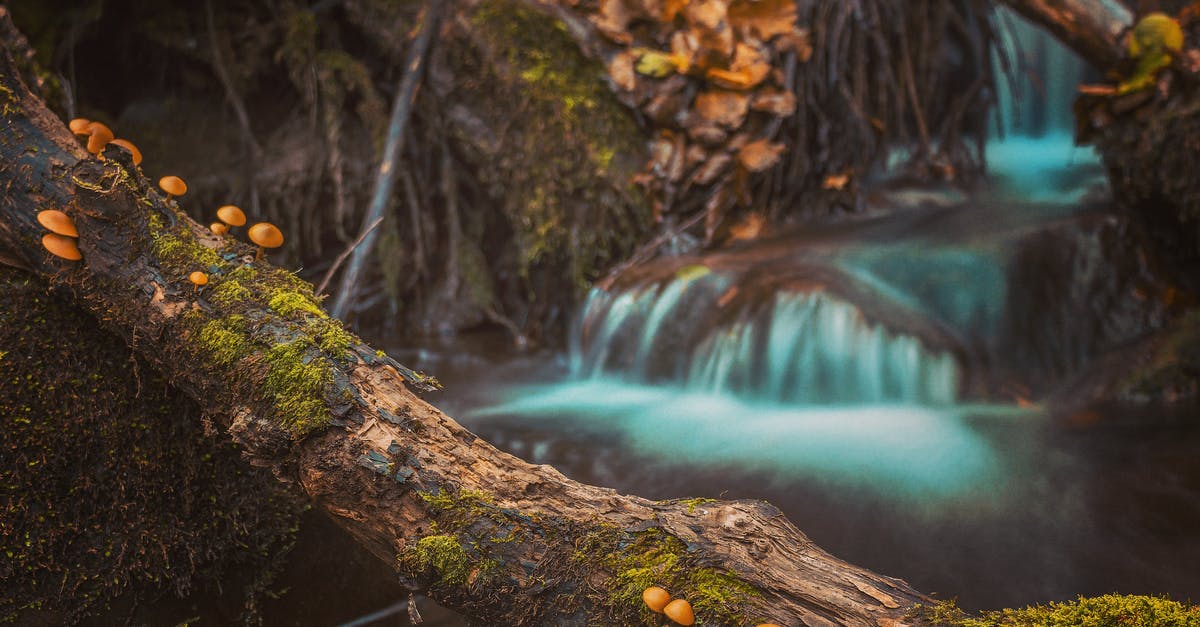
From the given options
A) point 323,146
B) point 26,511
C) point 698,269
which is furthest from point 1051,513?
point 323,146

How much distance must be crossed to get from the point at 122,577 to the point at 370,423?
875mm

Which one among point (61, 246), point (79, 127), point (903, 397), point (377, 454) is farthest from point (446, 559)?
point (903, 397)

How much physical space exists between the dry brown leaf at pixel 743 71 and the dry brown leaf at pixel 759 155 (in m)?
0.38

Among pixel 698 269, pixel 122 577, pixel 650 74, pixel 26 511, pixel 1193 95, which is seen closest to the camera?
pixel 26 511

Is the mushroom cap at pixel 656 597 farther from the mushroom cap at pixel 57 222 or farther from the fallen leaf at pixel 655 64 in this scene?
the fallen leaf at pixel 655 64

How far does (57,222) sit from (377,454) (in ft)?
3.01

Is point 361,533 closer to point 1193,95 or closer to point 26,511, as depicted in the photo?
point 26,511

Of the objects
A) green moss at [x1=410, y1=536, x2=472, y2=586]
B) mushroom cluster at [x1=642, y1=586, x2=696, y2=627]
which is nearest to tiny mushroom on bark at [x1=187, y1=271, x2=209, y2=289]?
green moss at [x1=410, y1=536, x2=472, y2=586]

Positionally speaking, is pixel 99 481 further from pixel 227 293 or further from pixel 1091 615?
pixel 1091 615

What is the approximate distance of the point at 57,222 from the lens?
1.73m

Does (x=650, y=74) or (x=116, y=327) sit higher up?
(x=650, y=74)

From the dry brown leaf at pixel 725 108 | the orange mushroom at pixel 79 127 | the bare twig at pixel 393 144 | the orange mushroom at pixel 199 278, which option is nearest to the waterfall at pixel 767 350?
the dry brown leaf at pixel 725 108

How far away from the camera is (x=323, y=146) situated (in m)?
5.61

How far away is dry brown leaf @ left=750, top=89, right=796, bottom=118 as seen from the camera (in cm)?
497
